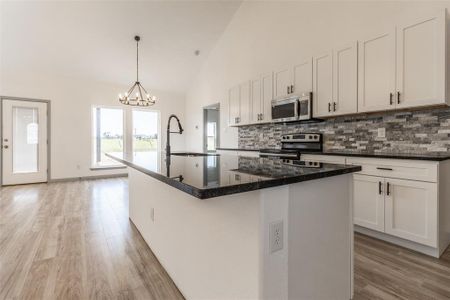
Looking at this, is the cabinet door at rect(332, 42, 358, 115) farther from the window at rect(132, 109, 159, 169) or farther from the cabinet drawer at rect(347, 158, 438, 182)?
the window at rect(132, 109, 159, 169)

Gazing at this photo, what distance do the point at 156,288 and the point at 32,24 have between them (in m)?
5.06

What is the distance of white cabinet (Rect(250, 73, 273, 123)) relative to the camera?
3912 millimetres

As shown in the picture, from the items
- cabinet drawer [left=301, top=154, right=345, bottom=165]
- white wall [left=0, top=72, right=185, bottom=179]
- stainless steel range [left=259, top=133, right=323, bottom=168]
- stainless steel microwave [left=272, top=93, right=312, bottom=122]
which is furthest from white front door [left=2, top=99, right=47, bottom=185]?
cabinet drawer [left=301, top=154, right=345, bottom=165]

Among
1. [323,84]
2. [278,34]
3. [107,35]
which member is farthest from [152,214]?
[107,35]

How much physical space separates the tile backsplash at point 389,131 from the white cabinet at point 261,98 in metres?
0.48

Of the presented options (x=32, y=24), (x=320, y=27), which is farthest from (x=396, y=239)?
(x=32, y=24)

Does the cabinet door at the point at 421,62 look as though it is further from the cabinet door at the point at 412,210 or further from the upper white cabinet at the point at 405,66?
the cabinet door at the point at 412,210

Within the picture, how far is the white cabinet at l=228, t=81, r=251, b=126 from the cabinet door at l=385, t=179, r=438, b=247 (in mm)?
2682

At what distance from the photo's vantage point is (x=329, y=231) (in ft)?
4.12

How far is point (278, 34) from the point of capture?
4043 millimetres

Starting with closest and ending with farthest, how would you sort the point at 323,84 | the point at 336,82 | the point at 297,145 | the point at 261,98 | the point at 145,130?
1. the point at 336,82
2. the point at 323,84
3. the point at 297,145
4. the point at 261,98
5. the point at 145,130

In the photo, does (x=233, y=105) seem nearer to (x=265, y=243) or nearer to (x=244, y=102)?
(x=244, y=102)

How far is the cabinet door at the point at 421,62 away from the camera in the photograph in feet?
6.61

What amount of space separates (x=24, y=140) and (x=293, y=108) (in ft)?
19.6
